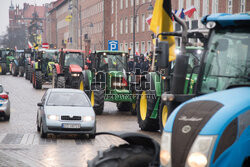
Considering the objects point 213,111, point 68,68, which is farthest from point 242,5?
point 213,111

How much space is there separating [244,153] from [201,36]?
292 cm

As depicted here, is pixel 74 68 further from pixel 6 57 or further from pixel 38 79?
pixel 6 57

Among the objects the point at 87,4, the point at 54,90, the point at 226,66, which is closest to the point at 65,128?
the point at 54,90

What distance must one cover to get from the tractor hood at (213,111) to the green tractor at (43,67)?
3248 cm

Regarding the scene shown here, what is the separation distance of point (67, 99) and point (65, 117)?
1273 mm

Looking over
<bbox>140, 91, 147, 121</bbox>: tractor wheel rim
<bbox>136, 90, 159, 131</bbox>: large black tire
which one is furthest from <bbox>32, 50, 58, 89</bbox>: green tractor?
<bbox>136, 90, 159, 131</bbox>: large black tire

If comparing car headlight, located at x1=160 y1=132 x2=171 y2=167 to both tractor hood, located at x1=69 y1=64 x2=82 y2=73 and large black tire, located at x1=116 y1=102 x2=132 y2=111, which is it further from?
tractor hood, located at x1=69 y1=64 x2=82 y2=73

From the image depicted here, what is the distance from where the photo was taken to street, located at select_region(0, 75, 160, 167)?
11.8 metres

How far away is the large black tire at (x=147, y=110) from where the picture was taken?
1666 centimetres

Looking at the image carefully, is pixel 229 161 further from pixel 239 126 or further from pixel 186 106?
pixel 186 106

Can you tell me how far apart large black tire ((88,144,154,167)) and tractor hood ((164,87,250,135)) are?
58 centimetres

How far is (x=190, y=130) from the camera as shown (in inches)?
208

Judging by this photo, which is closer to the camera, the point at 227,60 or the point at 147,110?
the point at 227,60

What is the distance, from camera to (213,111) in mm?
5309
